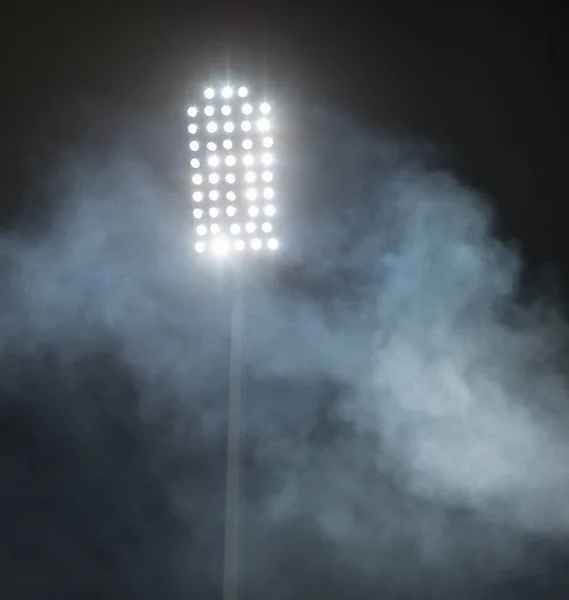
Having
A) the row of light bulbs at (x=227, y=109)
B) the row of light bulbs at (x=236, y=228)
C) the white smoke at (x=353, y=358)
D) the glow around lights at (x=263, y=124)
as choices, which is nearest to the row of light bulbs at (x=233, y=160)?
the glow around lights at (x=263, y=124)

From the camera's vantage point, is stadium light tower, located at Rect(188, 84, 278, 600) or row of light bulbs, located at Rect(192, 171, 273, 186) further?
row of light bulbs, located at Rect(192, 171, 273, 186)

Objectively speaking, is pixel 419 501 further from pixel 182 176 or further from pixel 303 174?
pixel 182 176

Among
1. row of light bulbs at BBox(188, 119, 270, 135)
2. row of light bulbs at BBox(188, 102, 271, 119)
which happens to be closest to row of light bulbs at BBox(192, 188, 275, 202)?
row of light bulbs at BBox(188, 119, 270, 135)

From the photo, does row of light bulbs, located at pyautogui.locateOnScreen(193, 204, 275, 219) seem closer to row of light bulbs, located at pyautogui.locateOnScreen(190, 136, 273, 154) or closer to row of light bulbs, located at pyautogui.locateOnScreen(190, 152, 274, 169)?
row of light bulbs, located at pyautogui.locateOnScreen(190, 152, 274, 169)

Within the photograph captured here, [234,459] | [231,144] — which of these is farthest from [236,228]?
[234,459]

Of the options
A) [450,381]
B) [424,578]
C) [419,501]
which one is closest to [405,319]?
[450,381]

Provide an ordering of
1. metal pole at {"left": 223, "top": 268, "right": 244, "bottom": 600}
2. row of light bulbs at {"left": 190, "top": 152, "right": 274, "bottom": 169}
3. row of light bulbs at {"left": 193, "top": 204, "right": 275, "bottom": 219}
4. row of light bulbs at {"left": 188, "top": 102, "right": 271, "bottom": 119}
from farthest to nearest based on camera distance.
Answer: metal pole at {"left": 223, "top": 268, "right": 244, "bottom": 600}, row of light bulbs at {"left": 193, "top": 204, "right": 275, "bottom": 219}, row of light bulbs at {"left": 190, "top": 152, "right": 274, "bottom": 169}, row of light bulbs at {"left": 188, "top": 102, "right": 271, "bottom": 119}

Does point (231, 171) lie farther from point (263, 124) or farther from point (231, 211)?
point (263, 124)

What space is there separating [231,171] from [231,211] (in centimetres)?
29

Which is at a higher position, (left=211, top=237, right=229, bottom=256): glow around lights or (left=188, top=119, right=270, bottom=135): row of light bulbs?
(left=188, top=119, right=270, bottom=135): row of light bulbs

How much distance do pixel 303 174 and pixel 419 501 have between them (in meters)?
2.92

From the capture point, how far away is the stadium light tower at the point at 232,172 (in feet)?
18.7

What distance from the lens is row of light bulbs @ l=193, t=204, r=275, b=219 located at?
592cm

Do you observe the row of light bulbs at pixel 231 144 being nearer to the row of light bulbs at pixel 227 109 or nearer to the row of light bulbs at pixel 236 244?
the row of light bulbs at pixel 227 109
